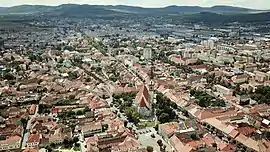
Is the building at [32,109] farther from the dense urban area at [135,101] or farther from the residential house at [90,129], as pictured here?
the residential house at [90,129]

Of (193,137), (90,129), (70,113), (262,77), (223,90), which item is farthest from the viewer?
(262,77)

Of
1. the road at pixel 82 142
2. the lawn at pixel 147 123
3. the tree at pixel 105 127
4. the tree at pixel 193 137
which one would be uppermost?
the tree at pixel 193 137

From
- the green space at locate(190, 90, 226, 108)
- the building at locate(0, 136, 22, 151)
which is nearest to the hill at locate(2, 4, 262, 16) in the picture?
the green space at locate(190, 90, 226, 108)

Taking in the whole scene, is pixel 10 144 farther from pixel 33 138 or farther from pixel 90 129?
pixel 90 129

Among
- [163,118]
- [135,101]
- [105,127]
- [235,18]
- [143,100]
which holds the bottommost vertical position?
[105,127]

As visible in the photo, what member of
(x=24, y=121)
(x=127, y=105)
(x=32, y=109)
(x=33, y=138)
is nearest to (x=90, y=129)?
(x=33, y=138)

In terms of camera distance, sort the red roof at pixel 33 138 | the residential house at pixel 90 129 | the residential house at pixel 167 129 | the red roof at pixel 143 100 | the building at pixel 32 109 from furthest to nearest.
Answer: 1. the building at pixel 32 109
2. the red roof at pixel 143 100
3. the residential house at pixel 90 129
4. the residential house at pixel 167 129
5. the red roof at pixel 33 138

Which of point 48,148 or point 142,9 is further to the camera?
point 142,9

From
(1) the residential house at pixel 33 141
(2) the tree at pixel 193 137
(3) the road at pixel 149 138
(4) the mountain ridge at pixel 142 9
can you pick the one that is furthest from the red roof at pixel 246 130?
(4) the mountain ridge at pixel 142 9

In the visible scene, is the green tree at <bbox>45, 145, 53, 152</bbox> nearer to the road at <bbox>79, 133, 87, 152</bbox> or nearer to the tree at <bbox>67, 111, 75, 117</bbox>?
the road at <bbox>79, 133, 87, 152</bbox>
